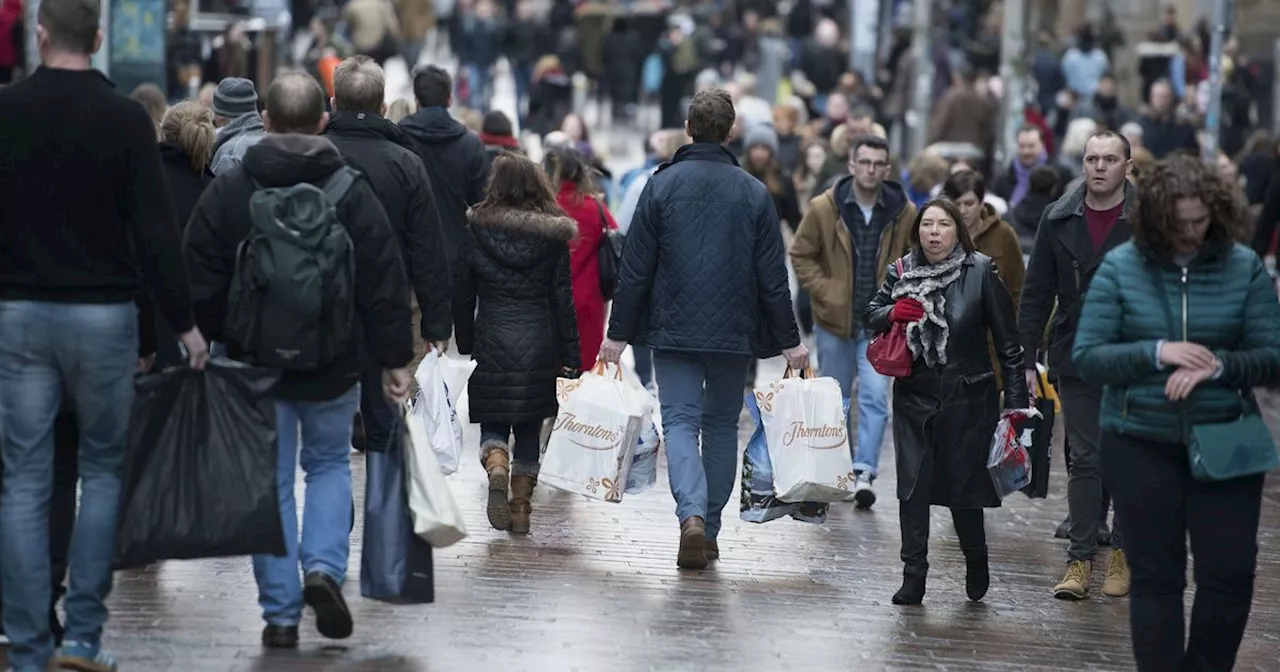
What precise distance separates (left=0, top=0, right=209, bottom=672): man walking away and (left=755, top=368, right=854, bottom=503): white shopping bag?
327cm

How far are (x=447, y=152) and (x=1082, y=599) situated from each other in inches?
161

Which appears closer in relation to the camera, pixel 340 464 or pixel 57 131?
pixel 57 131

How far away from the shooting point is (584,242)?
11.5 metres

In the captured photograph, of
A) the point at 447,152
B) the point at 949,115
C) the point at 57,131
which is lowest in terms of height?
the point at 949,115

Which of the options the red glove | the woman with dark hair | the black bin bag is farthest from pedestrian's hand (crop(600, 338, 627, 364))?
the black bin bag

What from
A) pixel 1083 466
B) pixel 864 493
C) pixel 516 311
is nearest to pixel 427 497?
pixel 516 311

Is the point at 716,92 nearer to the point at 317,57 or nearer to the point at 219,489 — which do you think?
the point at 219,489

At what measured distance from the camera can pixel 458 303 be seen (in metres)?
10.1

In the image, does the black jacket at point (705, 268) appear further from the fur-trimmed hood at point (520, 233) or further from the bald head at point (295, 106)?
the bald head at point (295, 106)

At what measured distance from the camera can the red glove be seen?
881cm

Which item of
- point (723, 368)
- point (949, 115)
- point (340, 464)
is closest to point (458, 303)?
point (723, 368)

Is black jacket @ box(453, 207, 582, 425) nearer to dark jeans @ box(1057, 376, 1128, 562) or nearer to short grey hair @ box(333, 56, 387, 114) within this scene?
→ short grey hair @ box(333, 56, 387, 114)

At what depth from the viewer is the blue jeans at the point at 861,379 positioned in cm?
1147

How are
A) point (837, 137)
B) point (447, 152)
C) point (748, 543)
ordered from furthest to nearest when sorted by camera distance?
point (837, 137)
point (447, 152)
point (748, 543)
